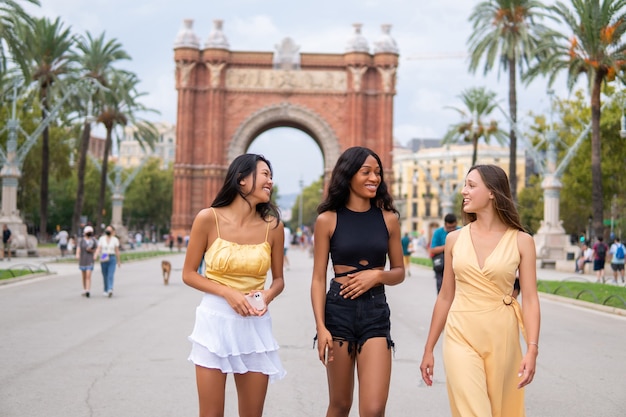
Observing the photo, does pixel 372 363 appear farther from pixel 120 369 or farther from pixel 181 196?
pixel 181 196

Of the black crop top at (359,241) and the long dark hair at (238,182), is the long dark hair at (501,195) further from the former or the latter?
the long dark hair at (238,182)

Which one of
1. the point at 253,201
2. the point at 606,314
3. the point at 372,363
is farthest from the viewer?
the point at 606,314

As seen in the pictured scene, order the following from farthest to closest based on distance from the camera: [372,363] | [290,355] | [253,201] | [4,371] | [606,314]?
[606,314]
[290,355]
[4,371]
[253,201]
[372,363]

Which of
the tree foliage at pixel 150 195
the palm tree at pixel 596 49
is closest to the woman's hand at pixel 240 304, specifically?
the palm tree at pixel 596 49

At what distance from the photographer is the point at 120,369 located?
29.9 feet

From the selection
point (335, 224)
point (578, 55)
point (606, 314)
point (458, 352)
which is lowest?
point (606, 314)

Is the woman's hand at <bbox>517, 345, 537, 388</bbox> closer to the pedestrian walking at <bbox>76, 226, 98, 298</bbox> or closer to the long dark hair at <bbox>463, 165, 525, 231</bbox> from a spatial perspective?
the long dark hair at <bbox>463, 165, 525, 231</bbox>

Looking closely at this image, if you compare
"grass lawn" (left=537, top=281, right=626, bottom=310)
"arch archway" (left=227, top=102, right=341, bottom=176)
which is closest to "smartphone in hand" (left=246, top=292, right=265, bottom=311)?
"grass lawn" (left=537, top=281, right=626, bottom=310)

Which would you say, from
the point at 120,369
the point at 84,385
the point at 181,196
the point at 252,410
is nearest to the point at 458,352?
the point at 252,410

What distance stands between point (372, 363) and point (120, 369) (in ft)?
16.7

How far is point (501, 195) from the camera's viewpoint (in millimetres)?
4770

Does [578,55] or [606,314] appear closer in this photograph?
[606,314]

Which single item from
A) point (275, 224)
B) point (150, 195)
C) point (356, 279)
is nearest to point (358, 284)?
point (356, 279)

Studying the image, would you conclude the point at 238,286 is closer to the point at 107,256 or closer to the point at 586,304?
the point at 107,256
